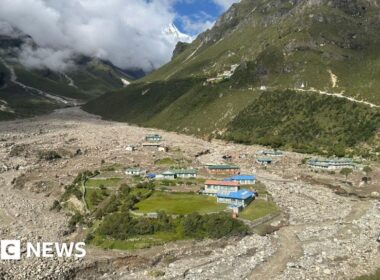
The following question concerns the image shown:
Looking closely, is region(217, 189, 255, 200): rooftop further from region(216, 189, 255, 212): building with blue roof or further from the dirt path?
the dirt path

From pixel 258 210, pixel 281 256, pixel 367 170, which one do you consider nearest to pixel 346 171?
pixel 367 170

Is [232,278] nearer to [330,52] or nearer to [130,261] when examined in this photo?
[130,261]

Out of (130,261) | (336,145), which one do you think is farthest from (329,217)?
(336,145)

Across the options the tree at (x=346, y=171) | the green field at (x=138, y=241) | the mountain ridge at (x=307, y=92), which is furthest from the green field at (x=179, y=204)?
the mountain ridge at (x=307, y=92)

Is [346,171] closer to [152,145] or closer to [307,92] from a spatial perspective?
[152,145]

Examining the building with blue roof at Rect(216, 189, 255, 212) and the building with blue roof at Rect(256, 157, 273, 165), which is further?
the building with blue roof at Rect(256, 157, 273, 165)

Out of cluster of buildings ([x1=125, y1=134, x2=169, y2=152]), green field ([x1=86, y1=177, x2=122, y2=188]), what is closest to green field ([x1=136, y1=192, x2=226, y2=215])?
green field ([x1=86, y1=177, x2=122, y2=188])
